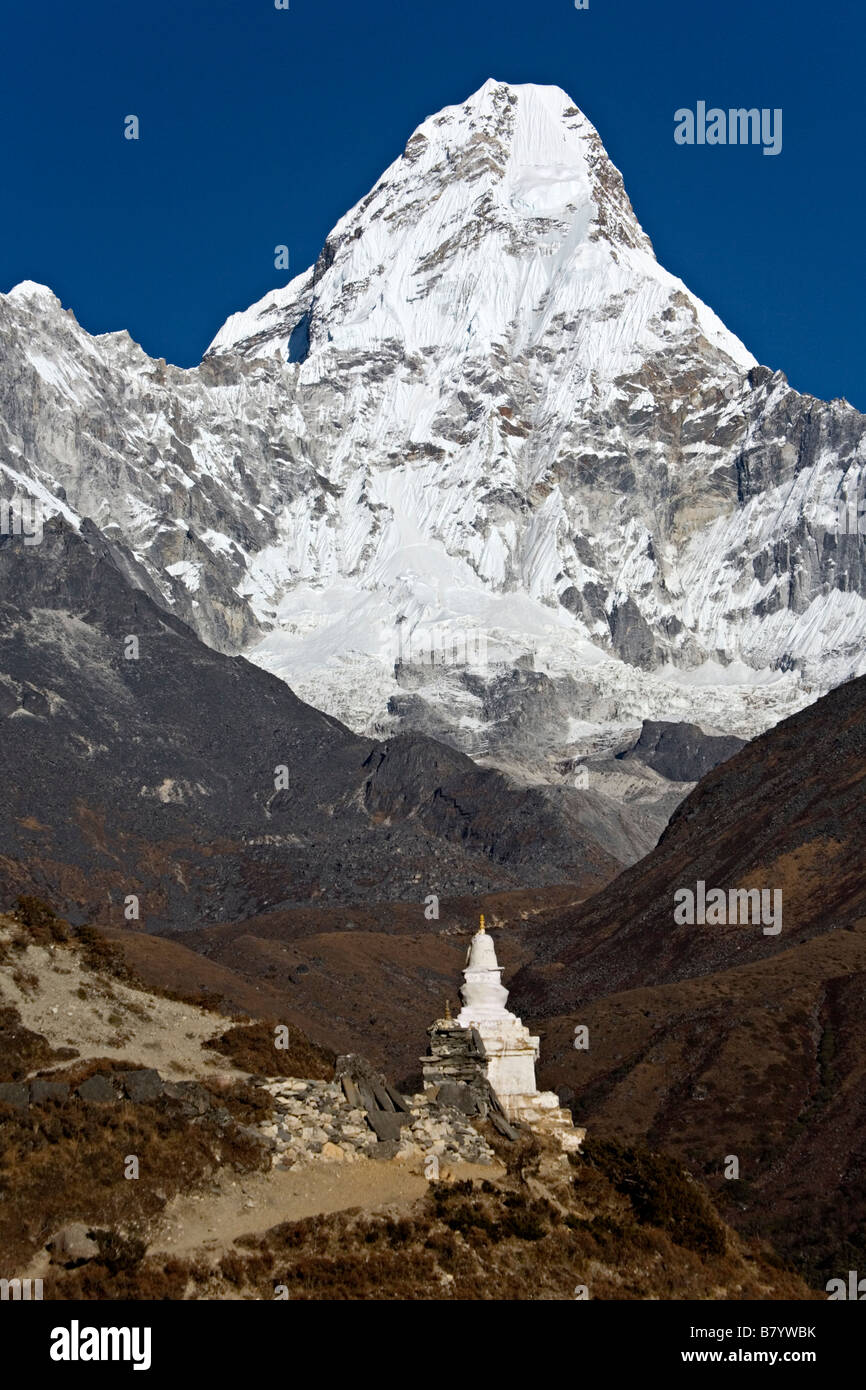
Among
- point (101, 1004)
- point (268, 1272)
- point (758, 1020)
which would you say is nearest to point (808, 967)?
point (758, 1020)

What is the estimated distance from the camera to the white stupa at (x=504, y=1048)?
87.9ft

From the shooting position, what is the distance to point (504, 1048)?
27828mm

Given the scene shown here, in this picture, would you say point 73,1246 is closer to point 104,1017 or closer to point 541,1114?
point 104,1017

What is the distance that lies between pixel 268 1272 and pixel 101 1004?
749 cm

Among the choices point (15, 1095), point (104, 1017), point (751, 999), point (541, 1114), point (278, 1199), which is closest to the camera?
point (278, 1199)

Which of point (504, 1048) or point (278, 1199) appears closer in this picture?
point (278, 1199)

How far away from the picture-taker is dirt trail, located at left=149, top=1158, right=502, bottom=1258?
1989cm

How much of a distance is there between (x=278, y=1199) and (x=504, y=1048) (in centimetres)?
755

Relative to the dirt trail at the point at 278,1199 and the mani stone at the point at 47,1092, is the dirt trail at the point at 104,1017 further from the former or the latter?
the dirt trail at the point at 278,1199

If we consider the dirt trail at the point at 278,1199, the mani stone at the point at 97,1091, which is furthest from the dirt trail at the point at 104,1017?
the dirt trail at the point at 278,1199

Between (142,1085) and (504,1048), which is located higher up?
(504,1048)

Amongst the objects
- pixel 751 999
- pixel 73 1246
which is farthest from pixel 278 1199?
pixel 751 999

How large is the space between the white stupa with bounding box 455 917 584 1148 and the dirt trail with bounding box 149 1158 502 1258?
4.30m

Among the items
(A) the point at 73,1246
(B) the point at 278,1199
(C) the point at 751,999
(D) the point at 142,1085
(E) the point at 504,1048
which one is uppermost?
(C) the point at 751,999
